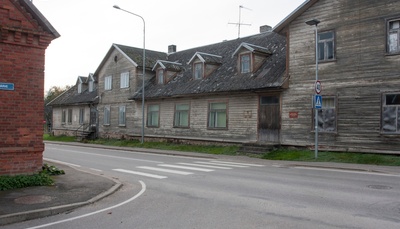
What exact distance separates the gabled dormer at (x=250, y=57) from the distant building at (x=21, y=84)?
14.7m

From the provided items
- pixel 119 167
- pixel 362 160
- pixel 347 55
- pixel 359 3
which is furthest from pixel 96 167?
pixel 359 3

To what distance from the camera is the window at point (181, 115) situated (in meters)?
26.8

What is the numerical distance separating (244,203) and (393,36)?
12.7 metres

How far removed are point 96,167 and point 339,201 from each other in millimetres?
10437

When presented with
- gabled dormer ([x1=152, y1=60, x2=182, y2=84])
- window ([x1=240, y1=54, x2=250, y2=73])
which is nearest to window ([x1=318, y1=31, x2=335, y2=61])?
window ([x1=240, y1=54, x2=250, y2=73])

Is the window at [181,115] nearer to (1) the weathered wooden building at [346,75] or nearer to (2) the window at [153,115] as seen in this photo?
(2) the window at [153,115]

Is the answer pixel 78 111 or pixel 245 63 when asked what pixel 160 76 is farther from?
pixel 78 111

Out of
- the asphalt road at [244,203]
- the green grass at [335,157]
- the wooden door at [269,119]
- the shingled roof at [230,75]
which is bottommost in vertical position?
the asphalt road at [244,203]

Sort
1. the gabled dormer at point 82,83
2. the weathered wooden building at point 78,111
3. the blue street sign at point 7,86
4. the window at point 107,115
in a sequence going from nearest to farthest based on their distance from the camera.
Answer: the blue street sign at point 7,86, the window at point 107,115, the weathered wooden building at point 78,111, the gabled dormer at point 82,83

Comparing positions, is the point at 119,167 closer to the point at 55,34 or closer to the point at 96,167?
the point at 96,167

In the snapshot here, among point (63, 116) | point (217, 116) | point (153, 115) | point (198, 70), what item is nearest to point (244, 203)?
point (217, 116)

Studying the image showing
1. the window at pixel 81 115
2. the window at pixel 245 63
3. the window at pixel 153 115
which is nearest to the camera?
the window at pixel 245 63

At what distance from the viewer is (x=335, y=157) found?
1739cm

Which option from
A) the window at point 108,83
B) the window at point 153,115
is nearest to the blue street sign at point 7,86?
the window at point 153,115
